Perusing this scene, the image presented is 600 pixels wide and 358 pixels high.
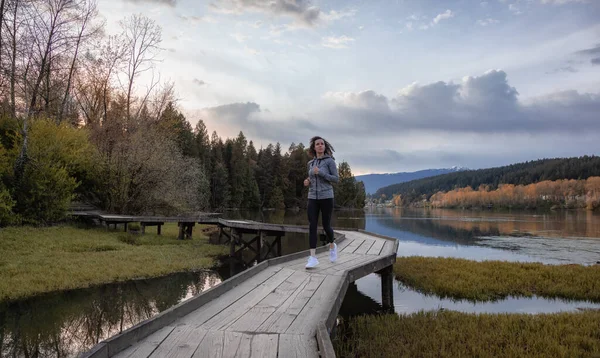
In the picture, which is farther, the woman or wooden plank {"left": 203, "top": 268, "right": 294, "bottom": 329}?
the woman

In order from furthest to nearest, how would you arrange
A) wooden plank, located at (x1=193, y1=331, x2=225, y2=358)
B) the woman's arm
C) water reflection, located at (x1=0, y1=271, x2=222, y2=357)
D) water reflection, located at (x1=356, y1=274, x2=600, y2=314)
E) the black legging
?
1. water reflection, located at (x1=356, y1=274, x2=600, y2=314)
2. the black legging
3. the woman's arm
4. water reflection, located at (x1=0, y1=271, x2=222, y2=357)
5. wooden plank, located at (x1=193, y1=331, x2=225, y2=358)

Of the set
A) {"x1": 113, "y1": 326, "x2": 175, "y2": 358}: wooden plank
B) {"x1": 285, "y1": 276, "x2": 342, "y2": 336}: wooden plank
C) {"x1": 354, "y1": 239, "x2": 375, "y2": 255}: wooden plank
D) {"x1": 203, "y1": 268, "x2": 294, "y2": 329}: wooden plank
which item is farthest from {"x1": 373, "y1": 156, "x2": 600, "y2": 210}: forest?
{"x1": 113, "y1": 326, "x2": 175, "y2": 358}: wooden plank

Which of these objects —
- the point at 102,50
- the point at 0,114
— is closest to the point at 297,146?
the point at 102,50

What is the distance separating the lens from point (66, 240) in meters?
14.6

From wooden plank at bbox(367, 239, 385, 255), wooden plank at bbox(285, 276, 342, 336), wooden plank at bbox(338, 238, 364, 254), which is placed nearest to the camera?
wooden plank at bbox(285, 276, 342, 336)

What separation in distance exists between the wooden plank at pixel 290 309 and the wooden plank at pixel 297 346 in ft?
0.76

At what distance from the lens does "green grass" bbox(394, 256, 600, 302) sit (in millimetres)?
10133

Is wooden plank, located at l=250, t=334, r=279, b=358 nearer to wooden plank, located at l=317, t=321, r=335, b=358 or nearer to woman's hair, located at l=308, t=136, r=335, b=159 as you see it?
wooden plank, located at l=317, t=321, r=335, b=358

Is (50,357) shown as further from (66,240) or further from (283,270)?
(66,240)

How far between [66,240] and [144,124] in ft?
41.3

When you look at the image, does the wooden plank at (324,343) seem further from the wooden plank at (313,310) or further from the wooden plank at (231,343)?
the wooden plank at (231,343)

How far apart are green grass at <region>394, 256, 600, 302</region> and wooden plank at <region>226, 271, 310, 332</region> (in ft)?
19.1

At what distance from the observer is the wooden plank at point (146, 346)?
10.3 feet

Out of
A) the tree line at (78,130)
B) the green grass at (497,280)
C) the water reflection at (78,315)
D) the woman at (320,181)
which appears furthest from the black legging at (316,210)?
the tree line at (78,130)
